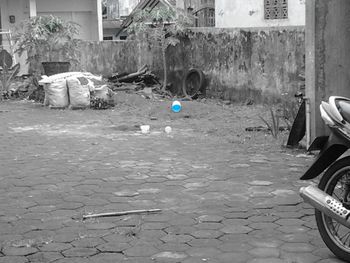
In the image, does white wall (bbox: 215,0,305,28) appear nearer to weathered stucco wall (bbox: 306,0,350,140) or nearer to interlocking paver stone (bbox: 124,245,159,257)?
weathered stucco wall (bbox: 306,0,350,140)

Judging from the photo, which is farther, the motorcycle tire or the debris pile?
the debris pile

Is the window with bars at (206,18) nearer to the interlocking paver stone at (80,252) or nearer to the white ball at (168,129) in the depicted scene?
the white ball at (168,129)

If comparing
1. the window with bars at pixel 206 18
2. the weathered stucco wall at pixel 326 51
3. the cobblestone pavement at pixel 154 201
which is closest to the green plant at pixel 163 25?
the window with bars at pixel 206 18

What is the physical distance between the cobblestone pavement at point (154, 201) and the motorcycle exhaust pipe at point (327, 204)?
14.1 inches

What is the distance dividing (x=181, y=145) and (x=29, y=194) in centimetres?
324

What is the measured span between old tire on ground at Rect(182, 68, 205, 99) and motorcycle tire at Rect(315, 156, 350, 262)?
10462mm

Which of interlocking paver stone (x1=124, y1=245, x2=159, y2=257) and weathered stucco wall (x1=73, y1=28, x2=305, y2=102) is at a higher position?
weathered stucco wall (x1=73, y1=28, x2=305, y2=102)

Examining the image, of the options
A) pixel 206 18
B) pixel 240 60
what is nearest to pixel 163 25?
pixel 240 60

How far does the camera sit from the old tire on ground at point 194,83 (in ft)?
47.4

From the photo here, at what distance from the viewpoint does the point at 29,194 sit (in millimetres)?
5891

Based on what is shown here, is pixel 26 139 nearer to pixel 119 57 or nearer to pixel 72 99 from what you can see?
pixel 72 99

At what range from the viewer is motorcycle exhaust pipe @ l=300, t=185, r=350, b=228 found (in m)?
3.81

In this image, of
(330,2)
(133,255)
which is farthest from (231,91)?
(133,255)

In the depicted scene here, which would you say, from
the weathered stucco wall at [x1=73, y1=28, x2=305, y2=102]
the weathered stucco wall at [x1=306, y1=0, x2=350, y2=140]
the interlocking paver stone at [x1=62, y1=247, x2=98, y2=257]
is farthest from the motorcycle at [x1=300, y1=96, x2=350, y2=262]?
the weathered stucco wall at [x1=73, y1=28, x2=305, y2=102]
